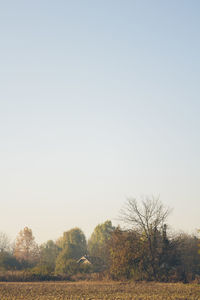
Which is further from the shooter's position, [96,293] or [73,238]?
[73,238]

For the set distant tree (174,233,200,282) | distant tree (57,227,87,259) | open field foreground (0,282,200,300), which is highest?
distant tree (57,227,87,259)

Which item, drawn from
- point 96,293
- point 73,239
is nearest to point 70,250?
point 73,239

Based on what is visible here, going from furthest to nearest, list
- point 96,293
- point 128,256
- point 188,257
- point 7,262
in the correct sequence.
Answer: point 7,262 < point 188,257 < point 128,256 < point 96,293

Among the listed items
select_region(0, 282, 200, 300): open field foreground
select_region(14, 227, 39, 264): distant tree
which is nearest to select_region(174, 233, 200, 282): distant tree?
select_region(0, 282, 200, 300): open field foreground

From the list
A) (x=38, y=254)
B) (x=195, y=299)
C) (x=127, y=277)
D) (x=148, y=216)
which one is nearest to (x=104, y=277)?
(x=127, y=277)

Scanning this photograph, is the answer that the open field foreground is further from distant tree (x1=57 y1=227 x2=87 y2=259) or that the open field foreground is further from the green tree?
the green tree

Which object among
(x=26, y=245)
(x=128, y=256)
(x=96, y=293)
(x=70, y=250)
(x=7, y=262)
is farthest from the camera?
(x=26, y=245)

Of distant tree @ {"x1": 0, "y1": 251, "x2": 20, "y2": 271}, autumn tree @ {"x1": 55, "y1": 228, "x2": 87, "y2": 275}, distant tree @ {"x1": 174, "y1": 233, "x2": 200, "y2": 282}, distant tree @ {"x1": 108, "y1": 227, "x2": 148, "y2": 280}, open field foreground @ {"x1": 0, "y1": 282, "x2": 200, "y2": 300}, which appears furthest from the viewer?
distant tree @ {"x1": 0, "y1": 251, "x2": 20, "y2": 271}

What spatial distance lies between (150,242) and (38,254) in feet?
169

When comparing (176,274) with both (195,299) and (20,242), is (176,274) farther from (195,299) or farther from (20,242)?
(20,242)

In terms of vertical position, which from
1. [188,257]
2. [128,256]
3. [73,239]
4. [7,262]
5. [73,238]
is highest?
[73,238]

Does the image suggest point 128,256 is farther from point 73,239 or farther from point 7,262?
point 73,239

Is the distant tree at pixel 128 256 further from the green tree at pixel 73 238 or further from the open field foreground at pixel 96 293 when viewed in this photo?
the green tree at pixel 73 238

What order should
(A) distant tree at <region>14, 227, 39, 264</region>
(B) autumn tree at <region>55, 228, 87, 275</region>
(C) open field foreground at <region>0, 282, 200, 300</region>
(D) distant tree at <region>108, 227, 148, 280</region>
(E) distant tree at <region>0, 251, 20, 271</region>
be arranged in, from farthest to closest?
(A) distant tree at <region>14, 227, 39, 264</region>, (E) distant tree at <region>0, 251, 20, 271</region>, (B) autumn tree at <region>55, 228, 87, 275</region>, (D) distant tree at <region>108, 227, 148, 280</region>, (C) open field foreground at <region>0, 282, 200, 300</region>
